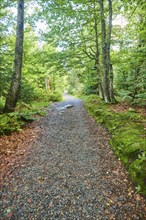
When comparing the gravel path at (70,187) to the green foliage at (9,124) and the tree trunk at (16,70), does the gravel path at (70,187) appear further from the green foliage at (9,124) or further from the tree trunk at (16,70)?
the tree trunk at (16,70)

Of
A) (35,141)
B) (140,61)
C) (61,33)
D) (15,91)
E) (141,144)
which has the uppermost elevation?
(61,33)

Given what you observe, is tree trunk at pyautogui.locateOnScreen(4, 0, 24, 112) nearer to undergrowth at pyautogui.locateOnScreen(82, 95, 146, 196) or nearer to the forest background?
the forest background

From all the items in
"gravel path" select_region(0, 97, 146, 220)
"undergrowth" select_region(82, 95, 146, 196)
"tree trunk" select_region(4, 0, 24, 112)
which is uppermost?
"tree trunk" select_region(4, 0, 24, 112)

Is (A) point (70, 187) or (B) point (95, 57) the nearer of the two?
(A) point (70, 187)

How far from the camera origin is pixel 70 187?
299cm

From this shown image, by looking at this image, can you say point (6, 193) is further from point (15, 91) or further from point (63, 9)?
point (63, 9)

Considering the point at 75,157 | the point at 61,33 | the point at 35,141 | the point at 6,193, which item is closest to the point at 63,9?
the point at 61,33

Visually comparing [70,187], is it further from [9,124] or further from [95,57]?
[95,57]

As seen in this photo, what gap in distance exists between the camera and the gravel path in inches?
96.0

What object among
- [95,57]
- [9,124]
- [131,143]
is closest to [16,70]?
[9,124]

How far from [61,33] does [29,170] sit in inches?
365

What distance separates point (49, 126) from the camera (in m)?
6.74

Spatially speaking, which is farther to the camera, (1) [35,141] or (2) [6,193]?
(1) [35,141]

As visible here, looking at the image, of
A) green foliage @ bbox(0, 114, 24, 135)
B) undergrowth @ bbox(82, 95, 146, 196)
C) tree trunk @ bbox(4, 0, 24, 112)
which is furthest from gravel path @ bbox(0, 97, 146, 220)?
tree trunk @ bbox(4, 0, 24, 112)
